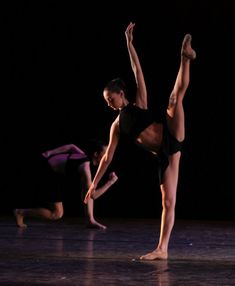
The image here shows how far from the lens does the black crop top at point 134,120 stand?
4.86 meters

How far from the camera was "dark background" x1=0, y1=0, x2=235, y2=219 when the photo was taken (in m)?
8.87

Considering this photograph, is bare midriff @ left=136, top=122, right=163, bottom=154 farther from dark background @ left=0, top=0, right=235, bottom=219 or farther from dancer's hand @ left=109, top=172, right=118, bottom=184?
dark background @ left=0, top=0, right=235, bottom=219

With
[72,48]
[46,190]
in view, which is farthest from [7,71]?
[46,190]

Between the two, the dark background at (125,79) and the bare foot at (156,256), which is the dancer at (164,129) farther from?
the dark background at (125,79)

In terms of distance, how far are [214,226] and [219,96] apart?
1.60 m

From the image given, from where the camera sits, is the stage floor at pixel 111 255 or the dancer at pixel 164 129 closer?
the stage floor at pixel 111 255

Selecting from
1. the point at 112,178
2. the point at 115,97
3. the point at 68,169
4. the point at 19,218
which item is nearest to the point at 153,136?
the point at 115,97

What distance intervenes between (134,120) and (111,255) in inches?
35.8

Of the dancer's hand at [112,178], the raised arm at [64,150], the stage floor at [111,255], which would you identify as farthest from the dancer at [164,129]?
the raised arm at [64,150]

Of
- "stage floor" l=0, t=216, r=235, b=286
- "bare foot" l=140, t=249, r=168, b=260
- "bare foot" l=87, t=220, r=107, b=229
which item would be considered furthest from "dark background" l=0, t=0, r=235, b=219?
"bare foot" l=140, t=249, r=168, b=260

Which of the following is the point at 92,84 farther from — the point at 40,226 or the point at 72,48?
the point at 40,226

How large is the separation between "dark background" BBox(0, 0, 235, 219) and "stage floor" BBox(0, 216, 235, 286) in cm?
106

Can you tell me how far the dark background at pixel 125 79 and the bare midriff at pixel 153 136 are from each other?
4.05 meters

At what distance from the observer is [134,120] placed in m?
4.85
